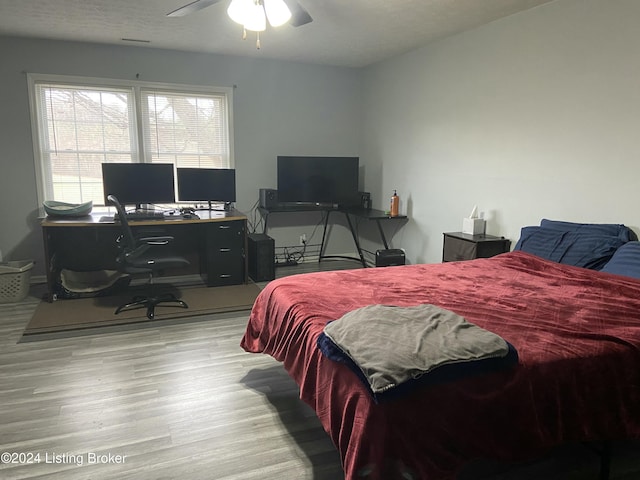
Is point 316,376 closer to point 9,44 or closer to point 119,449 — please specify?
point 119,449

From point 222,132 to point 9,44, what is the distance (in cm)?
220

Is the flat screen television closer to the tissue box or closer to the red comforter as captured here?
the tissue box

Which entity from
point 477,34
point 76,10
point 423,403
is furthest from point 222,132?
point 423,403

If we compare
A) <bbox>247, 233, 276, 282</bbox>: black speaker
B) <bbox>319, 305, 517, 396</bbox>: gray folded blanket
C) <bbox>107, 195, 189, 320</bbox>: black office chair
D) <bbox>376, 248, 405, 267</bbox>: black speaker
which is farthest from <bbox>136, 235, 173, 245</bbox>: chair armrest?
<bbox>319, 305, 517, 396</bbox>: gray folded blanket

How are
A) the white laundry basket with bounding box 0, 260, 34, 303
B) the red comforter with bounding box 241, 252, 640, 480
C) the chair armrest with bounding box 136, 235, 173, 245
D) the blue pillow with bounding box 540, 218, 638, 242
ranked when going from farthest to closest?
the white laundry basket with bounding box 0, 260, 34, 303
the chair armrest with bounding box 136, 235, 173, 245
the blue pillow with bounding box 540, 218, 638, 242
the red comforter with bounding box 241, 252, 640, 480

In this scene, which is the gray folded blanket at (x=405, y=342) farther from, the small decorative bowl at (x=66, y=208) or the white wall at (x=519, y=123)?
the small decorative bowl at (x=66, y=208)

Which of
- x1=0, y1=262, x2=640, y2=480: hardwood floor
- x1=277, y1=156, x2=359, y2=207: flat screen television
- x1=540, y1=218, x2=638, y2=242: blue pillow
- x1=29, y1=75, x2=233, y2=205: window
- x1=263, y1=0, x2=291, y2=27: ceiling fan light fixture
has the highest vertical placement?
x1=263, y1=0, x2=291, y2=27: ceiling fan light fixture

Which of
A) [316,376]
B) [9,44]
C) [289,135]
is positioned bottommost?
[316,376]

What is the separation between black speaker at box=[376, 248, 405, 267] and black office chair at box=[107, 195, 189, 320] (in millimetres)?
2142

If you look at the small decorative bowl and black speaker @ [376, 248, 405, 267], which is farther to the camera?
black speaker @ [376, 248, 405, 267]

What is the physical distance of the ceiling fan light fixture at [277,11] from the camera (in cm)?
283

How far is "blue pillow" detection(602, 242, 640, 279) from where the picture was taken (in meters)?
2.58

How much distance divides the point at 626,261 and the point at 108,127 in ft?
15.9

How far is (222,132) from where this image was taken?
17.4 feet
